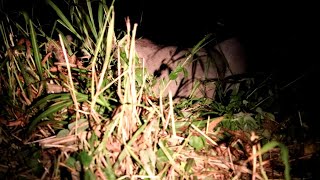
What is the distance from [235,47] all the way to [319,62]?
63 centimetres

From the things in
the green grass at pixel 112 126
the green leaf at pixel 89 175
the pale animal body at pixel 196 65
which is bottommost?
the green leaf at pixel 89 175

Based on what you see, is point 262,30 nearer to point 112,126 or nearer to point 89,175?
point 112,126

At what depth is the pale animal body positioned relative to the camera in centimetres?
193

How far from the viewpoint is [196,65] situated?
200 cm

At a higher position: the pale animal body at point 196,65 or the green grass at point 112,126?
the pale animal body at point 196,65

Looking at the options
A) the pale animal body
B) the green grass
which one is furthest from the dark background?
the green grass

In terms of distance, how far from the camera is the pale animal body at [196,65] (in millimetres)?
1932

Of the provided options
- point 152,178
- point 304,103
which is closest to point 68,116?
point 152,178

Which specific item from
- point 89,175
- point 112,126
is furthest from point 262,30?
point 89,175

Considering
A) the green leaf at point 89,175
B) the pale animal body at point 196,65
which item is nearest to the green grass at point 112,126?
the green leaf at point 89,175

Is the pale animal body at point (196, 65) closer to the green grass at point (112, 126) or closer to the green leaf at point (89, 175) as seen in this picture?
the green grass at point (112, 126)

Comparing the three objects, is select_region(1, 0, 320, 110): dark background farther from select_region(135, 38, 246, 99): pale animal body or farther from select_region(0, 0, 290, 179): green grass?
select_region(0, 0, 290, 179): green grass

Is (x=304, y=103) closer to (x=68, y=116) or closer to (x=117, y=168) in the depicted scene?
(x=117, y=168)

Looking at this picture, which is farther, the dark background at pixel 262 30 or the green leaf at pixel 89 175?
the dark background at pixel 262 30
